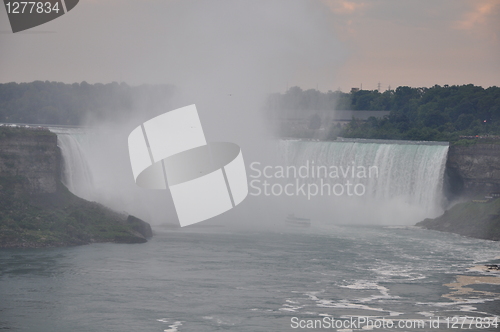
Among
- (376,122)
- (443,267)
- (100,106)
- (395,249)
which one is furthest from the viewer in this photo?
(376,122)

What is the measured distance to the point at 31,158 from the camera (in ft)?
152

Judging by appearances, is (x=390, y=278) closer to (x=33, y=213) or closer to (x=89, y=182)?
(x=33, y=213)

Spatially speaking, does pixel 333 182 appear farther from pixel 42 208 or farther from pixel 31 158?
pixel 42 208

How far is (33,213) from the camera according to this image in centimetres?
4372

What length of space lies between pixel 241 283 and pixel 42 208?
17.1 meters

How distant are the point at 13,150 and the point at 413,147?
31408mm

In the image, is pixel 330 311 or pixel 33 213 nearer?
pixel 330 311

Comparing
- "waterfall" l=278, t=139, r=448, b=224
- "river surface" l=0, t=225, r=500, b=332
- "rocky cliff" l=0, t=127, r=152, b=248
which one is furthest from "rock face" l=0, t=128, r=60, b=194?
"waterfall" l=278, t=139, r=448, b=224

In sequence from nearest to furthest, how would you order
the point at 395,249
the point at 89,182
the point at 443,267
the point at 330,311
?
the point at 330,311, the point at 443,267, the point at 395,249, the point at 89,182

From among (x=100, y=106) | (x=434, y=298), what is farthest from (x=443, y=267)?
(x=100, y=106)

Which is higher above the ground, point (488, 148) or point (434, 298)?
point (488, 148)

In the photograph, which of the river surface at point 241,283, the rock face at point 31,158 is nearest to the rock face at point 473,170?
the river surface at point 241,283

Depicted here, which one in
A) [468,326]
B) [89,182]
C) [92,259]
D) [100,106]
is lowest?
[468,326]

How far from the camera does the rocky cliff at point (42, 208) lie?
139 feet
